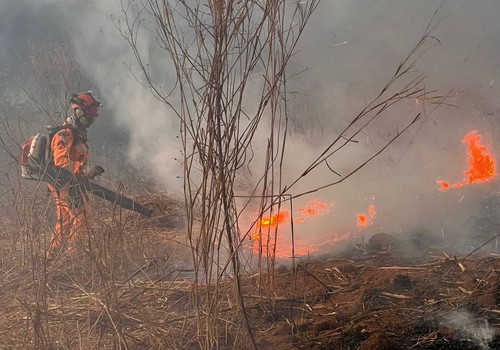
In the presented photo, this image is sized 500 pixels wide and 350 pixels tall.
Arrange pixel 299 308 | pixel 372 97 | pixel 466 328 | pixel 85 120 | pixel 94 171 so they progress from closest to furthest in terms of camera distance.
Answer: pixel 466 328 → pixel 299 308 → pixel 94 171 → pixel 85 120 → pixel 372 97

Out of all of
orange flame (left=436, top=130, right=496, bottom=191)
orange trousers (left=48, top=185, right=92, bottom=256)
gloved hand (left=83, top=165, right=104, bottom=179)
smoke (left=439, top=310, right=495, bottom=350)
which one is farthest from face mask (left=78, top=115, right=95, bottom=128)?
smoke (left=439, top=310, right=495, bottom=350)

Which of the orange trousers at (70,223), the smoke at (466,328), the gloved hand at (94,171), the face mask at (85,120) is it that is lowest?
the smoke at (466,328)

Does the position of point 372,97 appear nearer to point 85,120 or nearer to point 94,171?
point 85,120

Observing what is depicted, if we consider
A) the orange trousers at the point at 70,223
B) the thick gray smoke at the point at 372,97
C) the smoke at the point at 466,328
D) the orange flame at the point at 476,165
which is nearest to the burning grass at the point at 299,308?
the smoke at the point at 466,328

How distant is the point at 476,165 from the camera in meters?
7.62

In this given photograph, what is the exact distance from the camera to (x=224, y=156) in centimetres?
262

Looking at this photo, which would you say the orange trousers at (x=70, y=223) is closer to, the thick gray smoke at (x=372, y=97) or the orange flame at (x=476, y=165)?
the thick gray smoke at (x=372, y=97)

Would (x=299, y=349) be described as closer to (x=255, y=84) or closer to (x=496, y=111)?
(x=496, y=111)

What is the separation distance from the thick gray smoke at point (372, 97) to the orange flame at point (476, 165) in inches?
5.7

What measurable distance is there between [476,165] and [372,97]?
343cm

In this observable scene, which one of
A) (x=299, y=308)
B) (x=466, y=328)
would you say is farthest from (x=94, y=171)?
(x=466, y=328)

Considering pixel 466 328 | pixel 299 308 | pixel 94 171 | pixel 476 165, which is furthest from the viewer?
pixel 476 165

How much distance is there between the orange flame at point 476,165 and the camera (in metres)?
7.19

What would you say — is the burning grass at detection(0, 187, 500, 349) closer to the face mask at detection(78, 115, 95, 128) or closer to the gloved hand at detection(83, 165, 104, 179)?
the gloved hand at detection(83, 165, 104, 179)
